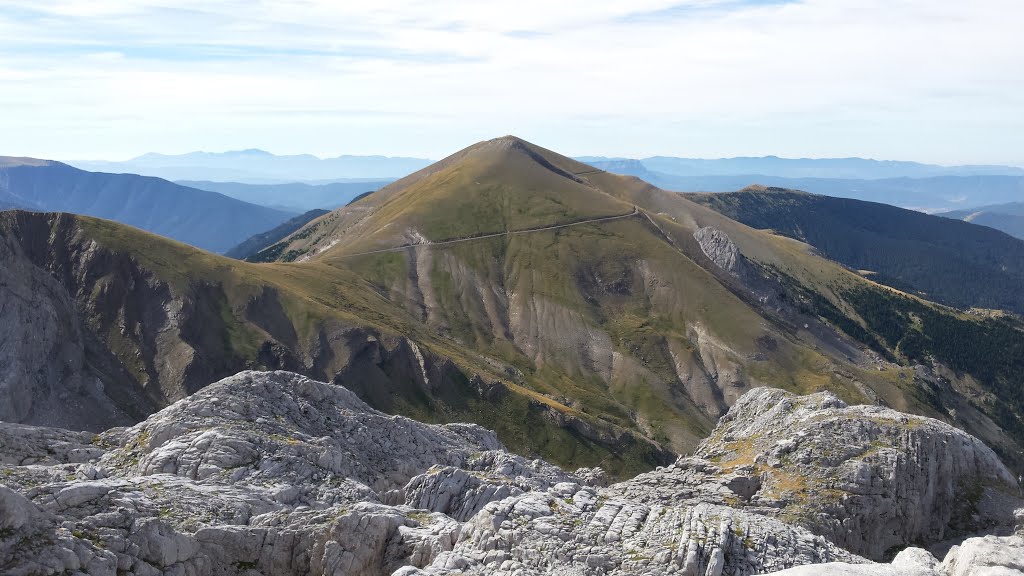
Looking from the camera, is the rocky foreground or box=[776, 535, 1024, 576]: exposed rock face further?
the rocky foreground

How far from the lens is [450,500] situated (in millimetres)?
54469

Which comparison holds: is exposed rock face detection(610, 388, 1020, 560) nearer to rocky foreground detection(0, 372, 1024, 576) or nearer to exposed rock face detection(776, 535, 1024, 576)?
rocky foreground detection(0, 372, 1024, 576)

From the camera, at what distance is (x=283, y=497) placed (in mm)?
48031

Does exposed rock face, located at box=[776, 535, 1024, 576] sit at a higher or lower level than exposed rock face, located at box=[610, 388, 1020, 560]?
higher

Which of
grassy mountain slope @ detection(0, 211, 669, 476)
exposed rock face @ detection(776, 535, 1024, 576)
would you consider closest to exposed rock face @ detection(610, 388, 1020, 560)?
exposed rock face @ detection(776, 535, 1024, 576)

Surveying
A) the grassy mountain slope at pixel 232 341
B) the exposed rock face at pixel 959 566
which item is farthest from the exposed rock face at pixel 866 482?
the grassy mountain slope at pixel 232 341

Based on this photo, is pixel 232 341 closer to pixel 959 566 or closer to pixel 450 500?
pixel 450 500

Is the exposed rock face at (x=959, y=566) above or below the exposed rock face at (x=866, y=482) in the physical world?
above

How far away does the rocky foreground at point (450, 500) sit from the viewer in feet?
125

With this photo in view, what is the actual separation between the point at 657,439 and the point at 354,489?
518 ft

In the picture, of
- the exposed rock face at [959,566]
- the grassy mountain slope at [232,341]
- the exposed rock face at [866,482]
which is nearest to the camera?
the exposed rock face at [959,566]

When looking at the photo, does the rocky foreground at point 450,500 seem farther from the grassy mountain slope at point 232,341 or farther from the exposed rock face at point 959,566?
the grassy mountain slope at point 232,341

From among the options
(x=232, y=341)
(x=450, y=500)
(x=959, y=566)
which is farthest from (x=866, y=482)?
(x=232, y=341)

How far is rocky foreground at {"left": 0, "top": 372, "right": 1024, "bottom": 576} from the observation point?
37969 mm
